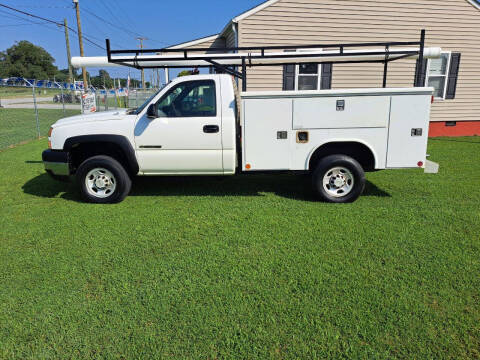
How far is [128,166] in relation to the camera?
232 inches

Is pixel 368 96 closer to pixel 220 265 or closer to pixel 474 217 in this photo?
pixel 474 217

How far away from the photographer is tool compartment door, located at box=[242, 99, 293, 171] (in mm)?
5363

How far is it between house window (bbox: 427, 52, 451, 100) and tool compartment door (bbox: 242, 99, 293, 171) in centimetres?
963

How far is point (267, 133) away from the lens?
17.9 ft

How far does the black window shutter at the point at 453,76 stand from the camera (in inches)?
494

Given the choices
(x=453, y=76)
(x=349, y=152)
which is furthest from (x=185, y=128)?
(x=453, y=76)

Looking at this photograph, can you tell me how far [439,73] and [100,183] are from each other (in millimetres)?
12070

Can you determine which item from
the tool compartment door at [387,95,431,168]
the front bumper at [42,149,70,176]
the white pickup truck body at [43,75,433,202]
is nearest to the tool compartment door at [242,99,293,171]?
the white pickup truck body at [43,75,433,202]

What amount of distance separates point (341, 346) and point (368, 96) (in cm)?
371

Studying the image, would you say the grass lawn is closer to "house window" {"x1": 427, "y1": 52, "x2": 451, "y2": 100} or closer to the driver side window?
the driver side window

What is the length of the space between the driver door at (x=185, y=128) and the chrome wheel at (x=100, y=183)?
60 cm

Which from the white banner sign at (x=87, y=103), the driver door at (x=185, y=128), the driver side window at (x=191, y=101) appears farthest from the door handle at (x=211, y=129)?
the white banner sign at (x=87, y=103)

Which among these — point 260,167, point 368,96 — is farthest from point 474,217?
point 260,167

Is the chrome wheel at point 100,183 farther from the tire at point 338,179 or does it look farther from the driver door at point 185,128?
the tire at point 338,179
